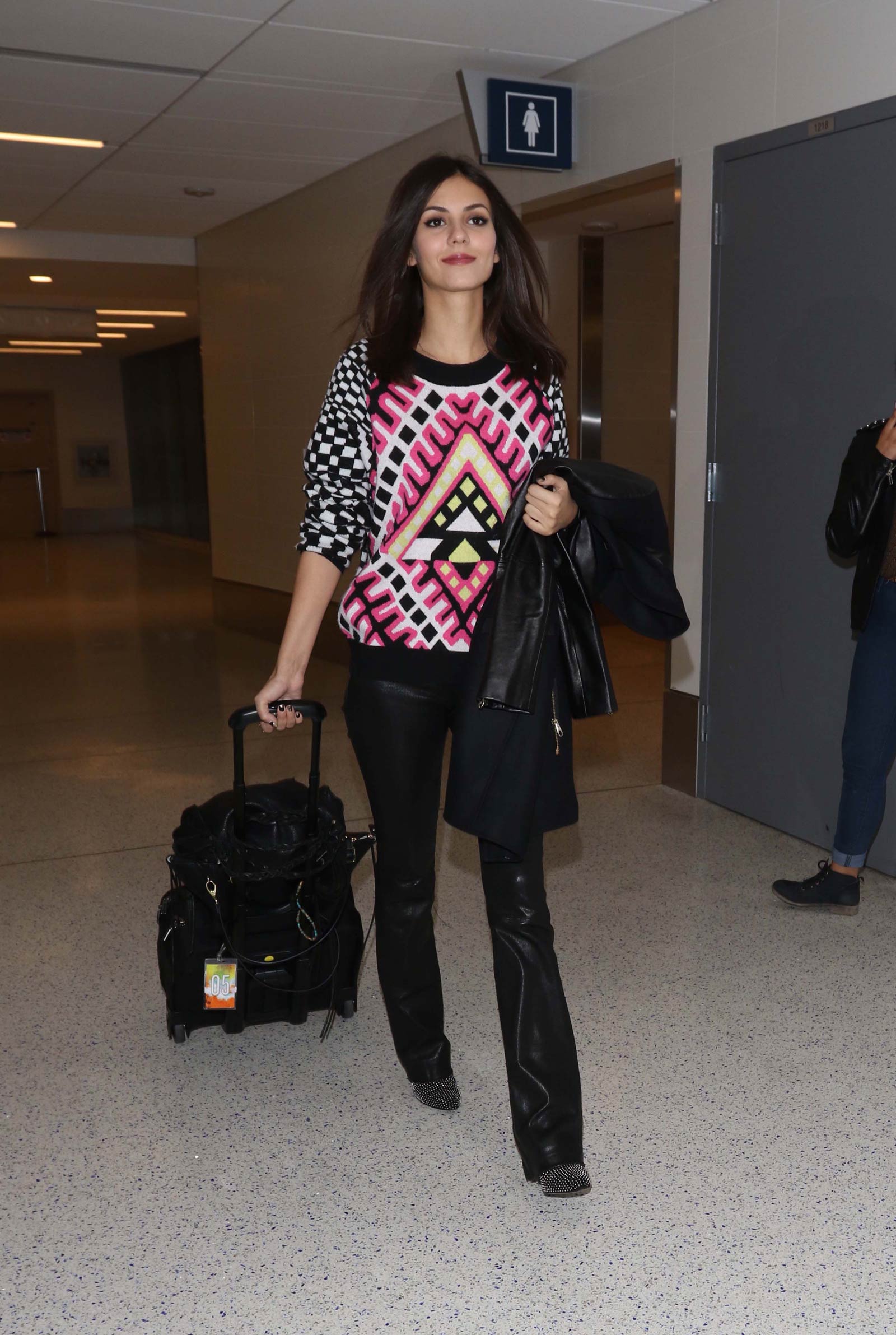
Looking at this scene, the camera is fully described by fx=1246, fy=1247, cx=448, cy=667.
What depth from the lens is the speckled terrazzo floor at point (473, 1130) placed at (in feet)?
6.08

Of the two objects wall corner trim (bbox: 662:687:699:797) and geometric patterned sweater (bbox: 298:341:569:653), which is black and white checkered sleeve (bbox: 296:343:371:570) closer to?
geometric patterned sweater (bbox: 298:341:569:653)

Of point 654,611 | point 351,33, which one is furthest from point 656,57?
point 654,611

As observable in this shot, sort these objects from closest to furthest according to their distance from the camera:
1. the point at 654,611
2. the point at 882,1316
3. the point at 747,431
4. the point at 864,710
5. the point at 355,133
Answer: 1. the point at 882,1316
2. the point at 654,611
3. the point at 864,710
4. the point at 747,431
5. the point at 355,133

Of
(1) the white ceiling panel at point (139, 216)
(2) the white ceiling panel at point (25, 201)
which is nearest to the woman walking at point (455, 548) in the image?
(2) the white ceiling panel at point (25, 201)

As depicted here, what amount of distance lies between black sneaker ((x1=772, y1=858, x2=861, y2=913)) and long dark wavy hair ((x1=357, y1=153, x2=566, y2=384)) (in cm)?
183

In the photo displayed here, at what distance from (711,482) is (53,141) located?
3.90 meters

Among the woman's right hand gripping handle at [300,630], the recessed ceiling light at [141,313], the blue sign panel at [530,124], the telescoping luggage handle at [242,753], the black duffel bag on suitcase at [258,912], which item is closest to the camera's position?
the woman's right hand gripping handle at [300,630]

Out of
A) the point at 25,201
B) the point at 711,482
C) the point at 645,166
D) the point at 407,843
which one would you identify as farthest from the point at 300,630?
the point at 25,201

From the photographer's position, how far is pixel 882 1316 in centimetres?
179

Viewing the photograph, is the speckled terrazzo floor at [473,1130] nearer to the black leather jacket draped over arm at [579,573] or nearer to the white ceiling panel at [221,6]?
the black leather jacket draped over arm at [579,573]

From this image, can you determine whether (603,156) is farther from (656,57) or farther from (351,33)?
(351,33)

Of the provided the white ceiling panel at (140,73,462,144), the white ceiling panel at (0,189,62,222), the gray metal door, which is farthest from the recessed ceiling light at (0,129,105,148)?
the gray metal door

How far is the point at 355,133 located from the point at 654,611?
191 inches

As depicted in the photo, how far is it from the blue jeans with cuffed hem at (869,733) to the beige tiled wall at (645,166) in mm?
1103
